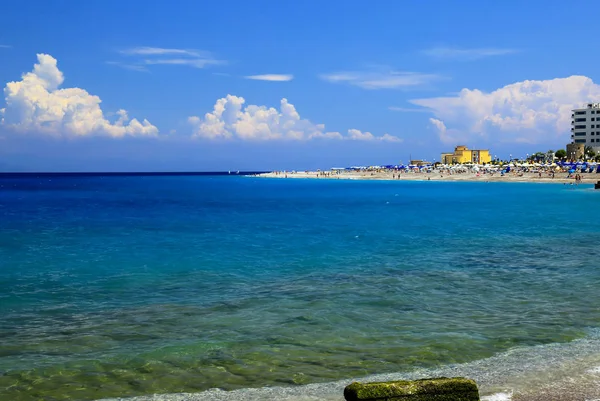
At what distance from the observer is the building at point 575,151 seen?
174 meters

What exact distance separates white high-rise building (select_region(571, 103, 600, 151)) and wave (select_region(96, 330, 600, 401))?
193483 millimetres

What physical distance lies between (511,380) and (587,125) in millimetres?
203116

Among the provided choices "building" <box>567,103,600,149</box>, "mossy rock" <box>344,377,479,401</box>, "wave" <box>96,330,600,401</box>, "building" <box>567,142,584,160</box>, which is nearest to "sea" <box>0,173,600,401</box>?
"wave" <box>96,330,600,401</box>

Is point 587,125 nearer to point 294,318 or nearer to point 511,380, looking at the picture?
point 294,318

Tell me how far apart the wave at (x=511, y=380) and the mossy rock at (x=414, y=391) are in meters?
1.88

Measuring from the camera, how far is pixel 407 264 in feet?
81.8

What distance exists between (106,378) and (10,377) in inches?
77.0

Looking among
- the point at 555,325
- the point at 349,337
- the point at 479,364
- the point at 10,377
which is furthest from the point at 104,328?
the point at 555,325

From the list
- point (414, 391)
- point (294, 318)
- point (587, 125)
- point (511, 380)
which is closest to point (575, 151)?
point (587, 125)

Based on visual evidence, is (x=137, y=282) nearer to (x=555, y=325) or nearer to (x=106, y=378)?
(x=106, y=378)

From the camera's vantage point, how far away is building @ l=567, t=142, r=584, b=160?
17412cm

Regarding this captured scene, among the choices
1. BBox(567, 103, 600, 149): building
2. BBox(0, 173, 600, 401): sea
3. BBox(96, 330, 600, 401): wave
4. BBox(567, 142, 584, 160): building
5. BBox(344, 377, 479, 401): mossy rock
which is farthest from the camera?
BBox(567, 103, 600, 149): building

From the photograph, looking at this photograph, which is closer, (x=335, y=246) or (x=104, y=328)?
(x=104, y=328)

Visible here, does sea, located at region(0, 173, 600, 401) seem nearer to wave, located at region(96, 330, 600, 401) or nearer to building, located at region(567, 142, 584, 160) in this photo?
wave, located at region(96, 330, 600, 401)
